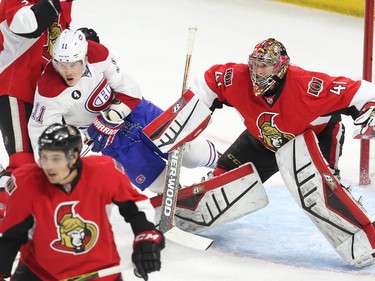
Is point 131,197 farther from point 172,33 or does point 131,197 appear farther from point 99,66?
point 172,33

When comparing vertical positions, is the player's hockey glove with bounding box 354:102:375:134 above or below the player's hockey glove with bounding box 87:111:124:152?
above

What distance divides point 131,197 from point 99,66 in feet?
4.32

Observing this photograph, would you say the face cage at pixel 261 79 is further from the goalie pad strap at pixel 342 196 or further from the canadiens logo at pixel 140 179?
the canadiens logo at pixel 140 179

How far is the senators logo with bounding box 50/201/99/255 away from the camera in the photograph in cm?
324

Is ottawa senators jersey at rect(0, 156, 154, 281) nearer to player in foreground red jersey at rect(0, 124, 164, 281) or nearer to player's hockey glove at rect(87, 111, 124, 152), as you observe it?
player in foreground red jersey at rect(0, 124, 164, 281)

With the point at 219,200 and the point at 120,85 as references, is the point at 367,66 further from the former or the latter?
the point at 120,85

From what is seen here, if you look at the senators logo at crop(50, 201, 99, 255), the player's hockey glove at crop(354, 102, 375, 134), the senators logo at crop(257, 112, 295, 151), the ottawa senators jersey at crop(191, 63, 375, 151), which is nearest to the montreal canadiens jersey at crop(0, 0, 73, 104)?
the ottawa senators jersey at crop(191, 63, 375, 151)

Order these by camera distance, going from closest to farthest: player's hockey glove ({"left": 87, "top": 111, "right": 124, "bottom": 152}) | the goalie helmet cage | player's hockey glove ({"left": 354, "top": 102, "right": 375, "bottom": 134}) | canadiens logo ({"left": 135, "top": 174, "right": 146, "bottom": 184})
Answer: player's hockey glove ({"left": 354, "top": 102, "right": 375, "bottom": 134}) → player's hockey glove ({"left": 87, "top": 111, "right": 124, "bottom": 152}) → canadiens logo ({"left": 135, "top": 174, "right": 146, "bottom": 184}) → the goalie helmet cage

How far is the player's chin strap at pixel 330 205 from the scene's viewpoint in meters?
4.34

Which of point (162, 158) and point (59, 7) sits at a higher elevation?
point (59, 7)

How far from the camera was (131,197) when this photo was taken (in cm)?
330

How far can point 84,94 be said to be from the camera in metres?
4.50

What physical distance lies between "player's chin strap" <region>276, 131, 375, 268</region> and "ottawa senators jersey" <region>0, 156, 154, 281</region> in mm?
1175

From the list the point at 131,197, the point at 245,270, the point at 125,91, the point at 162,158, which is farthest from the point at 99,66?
the point at 131,197
